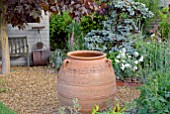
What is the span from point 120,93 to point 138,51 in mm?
1102

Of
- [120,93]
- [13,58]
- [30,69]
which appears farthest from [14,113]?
[13,58]

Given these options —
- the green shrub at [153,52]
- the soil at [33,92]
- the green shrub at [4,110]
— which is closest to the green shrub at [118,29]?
the green shrub at [153,52]

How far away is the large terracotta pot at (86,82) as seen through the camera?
3.64 m

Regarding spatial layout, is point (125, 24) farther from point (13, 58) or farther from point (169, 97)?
point (169, 97)

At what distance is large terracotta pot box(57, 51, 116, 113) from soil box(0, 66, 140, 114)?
1.96 ft

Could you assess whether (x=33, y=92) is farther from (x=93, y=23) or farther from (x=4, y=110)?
(x=93, y=23)

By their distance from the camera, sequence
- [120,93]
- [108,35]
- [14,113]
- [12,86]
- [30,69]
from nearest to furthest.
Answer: [14,113], [120,93], [12,86], [108,35], [30,69]

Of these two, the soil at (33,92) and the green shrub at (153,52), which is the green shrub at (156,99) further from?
the green shrub at (153,52)

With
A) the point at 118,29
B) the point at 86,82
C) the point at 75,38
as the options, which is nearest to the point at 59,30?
the point at 75,38

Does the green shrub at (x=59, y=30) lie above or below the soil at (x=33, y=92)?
above

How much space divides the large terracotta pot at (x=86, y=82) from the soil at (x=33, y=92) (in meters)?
0.60

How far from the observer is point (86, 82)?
143 inches

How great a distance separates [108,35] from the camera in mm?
6113

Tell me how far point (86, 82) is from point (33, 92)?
1632 mm
